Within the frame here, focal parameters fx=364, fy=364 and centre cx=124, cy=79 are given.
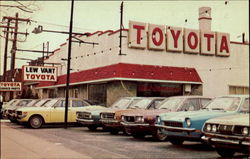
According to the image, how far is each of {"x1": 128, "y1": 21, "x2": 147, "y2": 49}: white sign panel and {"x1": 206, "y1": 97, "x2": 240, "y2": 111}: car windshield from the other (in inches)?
557

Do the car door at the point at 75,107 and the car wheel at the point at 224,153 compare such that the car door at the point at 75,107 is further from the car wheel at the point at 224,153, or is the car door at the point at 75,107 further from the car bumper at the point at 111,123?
the car wheel at the point at 224,153

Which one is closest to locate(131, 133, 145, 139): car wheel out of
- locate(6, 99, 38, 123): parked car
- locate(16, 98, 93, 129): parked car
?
locate(16, 98, 93, 129): parked car

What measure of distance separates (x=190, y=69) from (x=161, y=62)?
8.39ft

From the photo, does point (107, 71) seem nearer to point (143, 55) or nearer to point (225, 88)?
point (143, 55)

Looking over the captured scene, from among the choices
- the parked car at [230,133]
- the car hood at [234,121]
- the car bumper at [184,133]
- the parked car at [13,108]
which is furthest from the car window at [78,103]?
the car hood at [234,121]

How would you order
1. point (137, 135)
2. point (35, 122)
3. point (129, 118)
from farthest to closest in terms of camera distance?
point (35, 122) → point (137, 135) → point (129, 118)

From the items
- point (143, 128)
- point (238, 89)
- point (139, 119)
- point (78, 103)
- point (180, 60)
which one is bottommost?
point (143, 128)

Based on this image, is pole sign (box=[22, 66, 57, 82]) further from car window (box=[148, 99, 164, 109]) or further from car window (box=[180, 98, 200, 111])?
car window (box=[180, 98, 200, 111])

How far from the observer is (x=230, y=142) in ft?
25.5

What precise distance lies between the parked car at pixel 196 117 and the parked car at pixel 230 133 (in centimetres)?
116

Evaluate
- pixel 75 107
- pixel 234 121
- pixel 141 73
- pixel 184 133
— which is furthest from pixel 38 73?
pixel 234 121

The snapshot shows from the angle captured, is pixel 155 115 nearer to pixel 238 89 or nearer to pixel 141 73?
pixel 141 73

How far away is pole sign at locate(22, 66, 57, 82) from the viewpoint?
72.4 ft

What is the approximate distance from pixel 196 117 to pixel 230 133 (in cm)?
214
